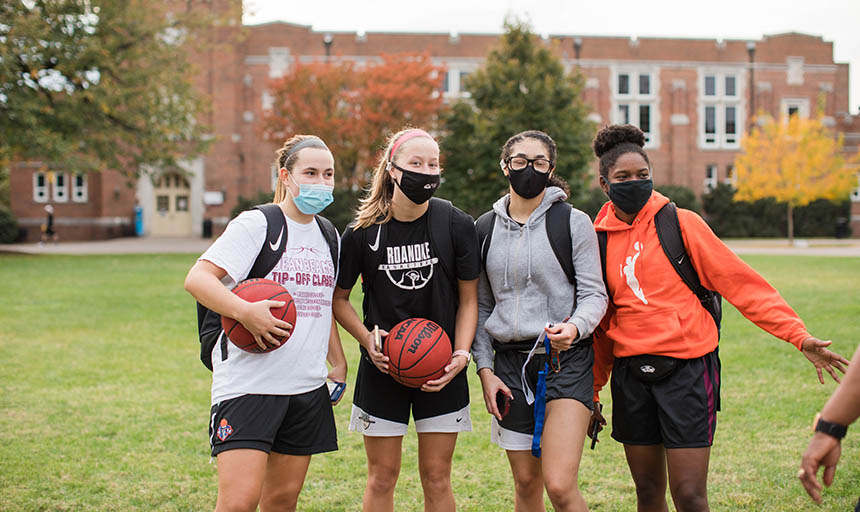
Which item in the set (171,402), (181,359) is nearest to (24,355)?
(181,359)

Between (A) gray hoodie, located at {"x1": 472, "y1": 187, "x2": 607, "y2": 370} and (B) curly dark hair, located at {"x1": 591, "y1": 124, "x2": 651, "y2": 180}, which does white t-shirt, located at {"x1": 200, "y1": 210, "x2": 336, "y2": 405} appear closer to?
(A) gray hoodie, located at {"x1": 472, "y1": 187, "x2": 607, "y2": 370}

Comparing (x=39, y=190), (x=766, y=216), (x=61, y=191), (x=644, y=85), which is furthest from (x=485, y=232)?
(x=644, y=85)

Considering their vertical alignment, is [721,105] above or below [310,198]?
above

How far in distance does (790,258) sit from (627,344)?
84.6 feet

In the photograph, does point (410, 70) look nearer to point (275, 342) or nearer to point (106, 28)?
point (106, 28)

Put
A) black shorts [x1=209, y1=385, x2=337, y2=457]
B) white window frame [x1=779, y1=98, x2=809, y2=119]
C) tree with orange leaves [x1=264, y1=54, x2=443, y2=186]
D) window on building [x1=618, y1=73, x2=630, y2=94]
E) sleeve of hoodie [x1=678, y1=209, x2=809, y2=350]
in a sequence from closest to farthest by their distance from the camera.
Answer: black shorts [x1=209, y1=385, x2=337, y2=457] < sleeve of hoodie [x1=678, y1=209, x2=809, y2=350] < tree with orange leaves [x1=264, y1=54, x2=443, y2=186] < window on building [x1=618, y1=73, x2=630, y2=94] < white window frame [x1=779, y1=98, x2=809, y2=119]

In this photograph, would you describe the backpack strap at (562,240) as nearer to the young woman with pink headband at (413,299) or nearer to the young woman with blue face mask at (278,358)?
the young woman with pink headband at (413,299)

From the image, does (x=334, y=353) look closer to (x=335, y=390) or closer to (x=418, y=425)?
(x=335, y=390)

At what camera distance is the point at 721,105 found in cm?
4934

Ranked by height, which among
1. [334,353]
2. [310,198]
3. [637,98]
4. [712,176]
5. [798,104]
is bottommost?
[334,353]

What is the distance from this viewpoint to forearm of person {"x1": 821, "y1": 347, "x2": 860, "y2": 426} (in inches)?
92.0

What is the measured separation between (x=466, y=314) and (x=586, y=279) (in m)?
0.70

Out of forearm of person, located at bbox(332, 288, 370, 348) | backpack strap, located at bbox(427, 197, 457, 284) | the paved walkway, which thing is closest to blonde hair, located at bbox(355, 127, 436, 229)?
backpack strap, located at bbox(427, 197, 457, 284)

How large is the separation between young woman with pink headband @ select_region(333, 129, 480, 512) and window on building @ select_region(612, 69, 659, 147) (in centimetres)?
4690
